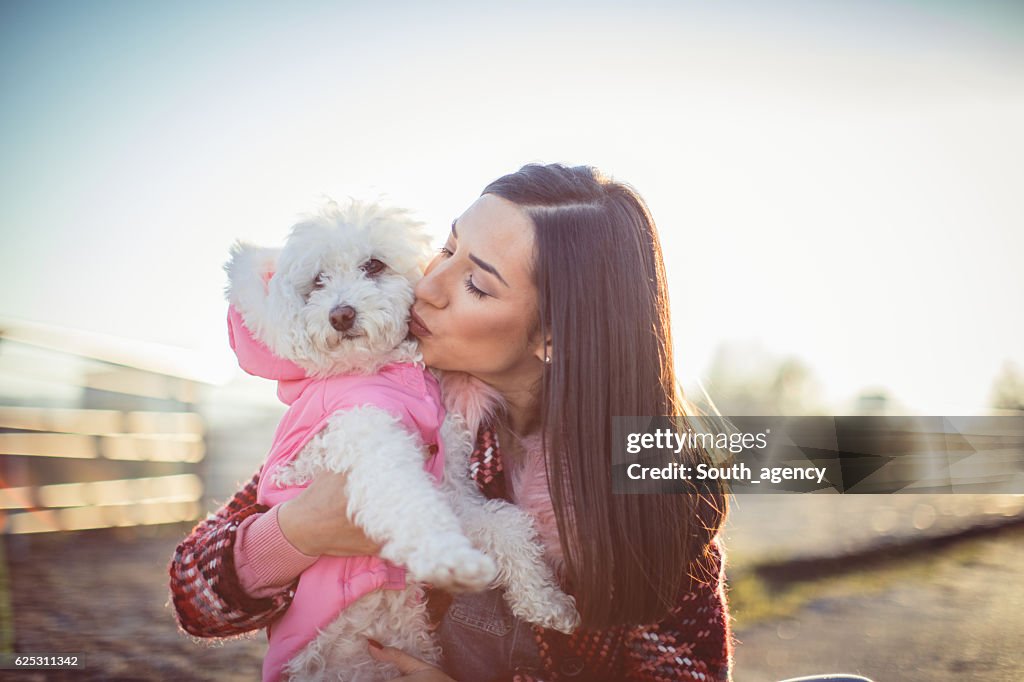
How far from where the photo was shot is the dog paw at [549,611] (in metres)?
1.80

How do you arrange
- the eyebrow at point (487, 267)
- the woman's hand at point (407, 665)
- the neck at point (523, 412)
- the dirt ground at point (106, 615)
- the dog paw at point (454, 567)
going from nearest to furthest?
the dog paw at point (454, 567) → the woman's hand at point (407, 665) → the eyebrow at point (487, 267) → the neck at point (523, 412) → the dirt ground at point (106, 615)

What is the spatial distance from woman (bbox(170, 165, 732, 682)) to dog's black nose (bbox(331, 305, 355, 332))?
0.18m

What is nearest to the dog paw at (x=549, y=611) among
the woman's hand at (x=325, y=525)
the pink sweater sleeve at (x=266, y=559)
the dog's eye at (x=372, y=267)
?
the woman's hand at (x=325, y=525)

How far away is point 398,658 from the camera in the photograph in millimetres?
1744

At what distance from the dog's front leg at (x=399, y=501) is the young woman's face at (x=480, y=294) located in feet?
0.89

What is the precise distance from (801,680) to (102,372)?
→ 4.18m

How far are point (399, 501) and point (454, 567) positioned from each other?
0.81ft

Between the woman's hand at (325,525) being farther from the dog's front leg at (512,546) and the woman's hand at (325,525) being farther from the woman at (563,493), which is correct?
the dog's front leg at (512,546)

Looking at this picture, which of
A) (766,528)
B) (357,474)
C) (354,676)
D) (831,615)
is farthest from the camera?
(766,528)

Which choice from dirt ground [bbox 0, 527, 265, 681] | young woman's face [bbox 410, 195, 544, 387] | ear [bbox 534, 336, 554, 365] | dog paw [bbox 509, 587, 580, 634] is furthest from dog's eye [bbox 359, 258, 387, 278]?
dirt ground [bbox 0, 527, 265, 681]

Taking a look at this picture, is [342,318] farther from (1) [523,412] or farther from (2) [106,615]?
(2) [106,615]

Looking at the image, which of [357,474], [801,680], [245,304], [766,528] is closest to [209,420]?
[245,304]

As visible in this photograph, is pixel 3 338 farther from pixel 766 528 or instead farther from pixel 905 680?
pixel 766 528

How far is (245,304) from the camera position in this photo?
6.22 ft
